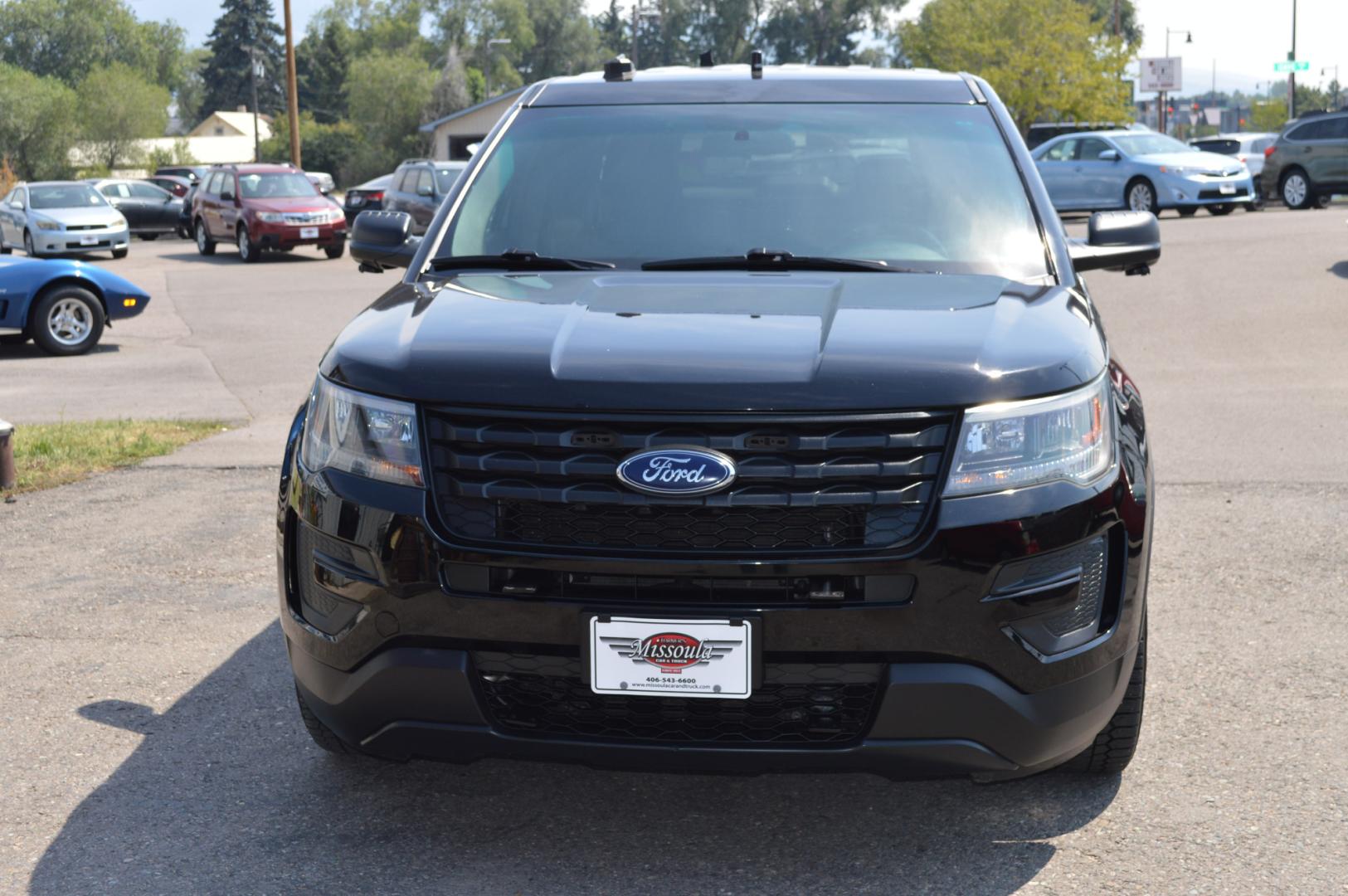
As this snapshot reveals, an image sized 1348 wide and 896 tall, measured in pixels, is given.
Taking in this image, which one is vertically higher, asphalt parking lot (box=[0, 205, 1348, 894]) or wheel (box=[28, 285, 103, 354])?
wheel (box=[28, 285, 103, 354])

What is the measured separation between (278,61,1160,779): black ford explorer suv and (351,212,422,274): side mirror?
134 centimetres

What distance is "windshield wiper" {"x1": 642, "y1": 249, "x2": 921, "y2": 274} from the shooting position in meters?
3.95

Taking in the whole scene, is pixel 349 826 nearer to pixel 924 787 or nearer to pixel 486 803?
pixel 486 803

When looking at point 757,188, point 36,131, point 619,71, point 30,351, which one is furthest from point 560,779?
point 36,131

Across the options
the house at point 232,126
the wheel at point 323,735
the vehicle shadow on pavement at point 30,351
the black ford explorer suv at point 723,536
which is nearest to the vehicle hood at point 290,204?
the vehicle shadow on pavement at point 30,351

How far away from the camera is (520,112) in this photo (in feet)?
15.9

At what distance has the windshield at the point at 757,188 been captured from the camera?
4117 mm

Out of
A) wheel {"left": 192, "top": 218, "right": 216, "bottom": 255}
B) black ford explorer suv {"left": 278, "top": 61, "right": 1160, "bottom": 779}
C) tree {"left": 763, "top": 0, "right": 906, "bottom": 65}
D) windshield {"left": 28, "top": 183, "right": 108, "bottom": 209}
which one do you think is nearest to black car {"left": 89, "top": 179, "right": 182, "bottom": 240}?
windshield {"left": 28, "top": 183, "right": 108, "bottom": 209}

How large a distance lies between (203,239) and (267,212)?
11.1ft

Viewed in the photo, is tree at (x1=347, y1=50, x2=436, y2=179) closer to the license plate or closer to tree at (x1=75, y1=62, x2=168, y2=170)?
tree at (x1=75, y1=62, x2=168, y2=170)

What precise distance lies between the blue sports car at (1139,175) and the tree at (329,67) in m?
97.6

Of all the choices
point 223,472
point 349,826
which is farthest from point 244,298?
point 349,826

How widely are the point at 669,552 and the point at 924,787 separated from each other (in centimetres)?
131

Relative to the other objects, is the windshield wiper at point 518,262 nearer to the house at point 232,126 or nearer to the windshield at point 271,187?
the windshield at point 271,187
